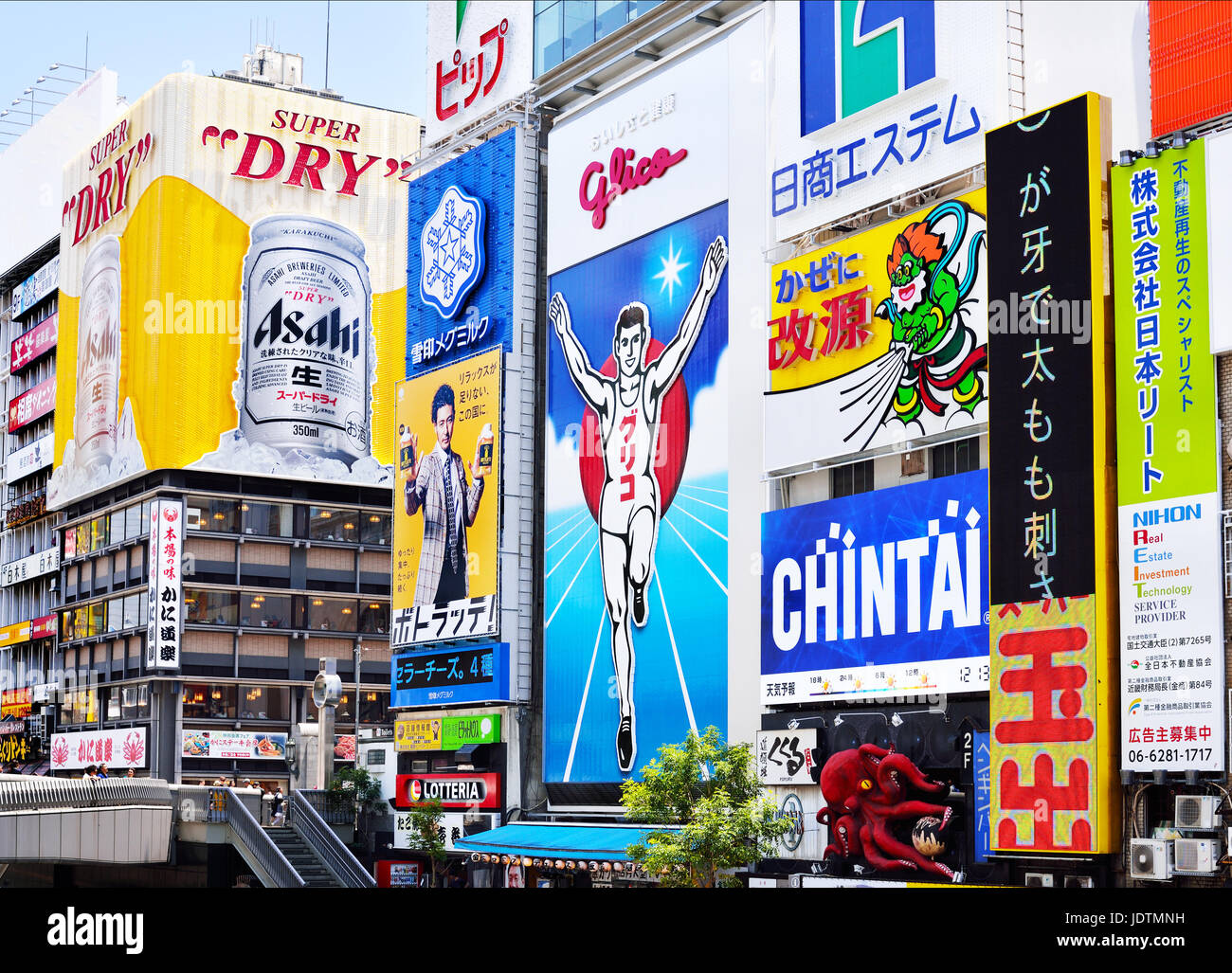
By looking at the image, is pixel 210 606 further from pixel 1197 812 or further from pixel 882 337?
pixel 1197 812

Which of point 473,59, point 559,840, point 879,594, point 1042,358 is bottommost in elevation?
point 559,840

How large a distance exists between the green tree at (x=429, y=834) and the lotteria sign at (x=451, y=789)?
0.51 meters

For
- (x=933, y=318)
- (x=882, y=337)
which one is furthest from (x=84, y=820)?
(x=933, y=318)

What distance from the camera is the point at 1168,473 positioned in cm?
3322

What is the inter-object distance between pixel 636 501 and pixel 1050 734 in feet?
64.4

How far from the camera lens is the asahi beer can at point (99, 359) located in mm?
91062

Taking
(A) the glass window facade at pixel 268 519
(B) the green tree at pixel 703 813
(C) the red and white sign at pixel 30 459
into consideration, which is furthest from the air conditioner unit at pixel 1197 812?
(C) the red and white sign at pixel 30 459

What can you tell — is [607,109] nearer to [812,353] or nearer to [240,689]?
[812,353]

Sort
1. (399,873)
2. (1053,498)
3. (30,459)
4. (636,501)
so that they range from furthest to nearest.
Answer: (30,459)
(399,873)
(636,501)
(1053,498)

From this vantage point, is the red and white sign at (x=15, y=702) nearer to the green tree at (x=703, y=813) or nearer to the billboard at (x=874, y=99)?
the green tree at (x=703, y=813)

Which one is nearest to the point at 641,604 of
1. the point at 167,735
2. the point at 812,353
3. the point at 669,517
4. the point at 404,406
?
the point at 669,517

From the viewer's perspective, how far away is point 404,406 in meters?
63.3

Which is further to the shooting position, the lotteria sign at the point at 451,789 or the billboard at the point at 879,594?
the lotteria sign at the point at 451,789

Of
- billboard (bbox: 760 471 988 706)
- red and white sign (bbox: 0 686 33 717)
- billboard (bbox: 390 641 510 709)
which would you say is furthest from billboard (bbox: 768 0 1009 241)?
red and white sign (bbox: 0 686 33 717)
